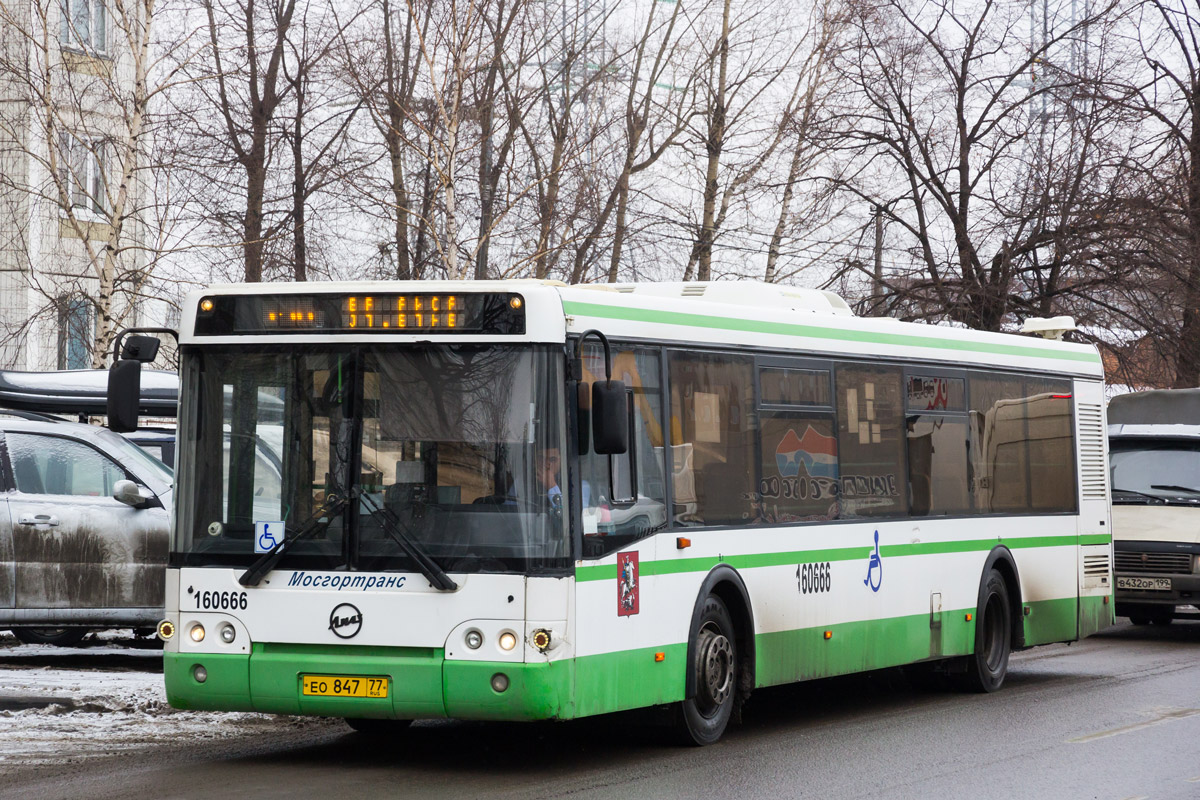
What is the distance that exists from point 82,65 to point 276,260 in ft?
13.3

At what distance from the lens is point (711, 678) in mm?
9930

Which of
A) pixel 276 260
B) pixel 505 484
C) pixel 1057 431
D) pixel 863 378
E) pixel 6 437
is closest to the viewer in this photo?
pixel 505 484

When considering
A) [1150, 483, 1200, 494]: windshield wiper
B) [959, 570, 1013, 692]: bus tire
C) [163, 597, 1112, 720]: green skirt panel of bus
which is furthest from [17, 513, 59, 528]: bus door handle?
[1150, 483, 1200, 494]: windshield wiper

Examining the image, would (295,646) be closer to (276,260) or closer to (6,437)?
(6,437)

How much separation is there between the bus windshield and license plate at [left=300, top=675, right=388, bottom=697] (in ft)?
1.89

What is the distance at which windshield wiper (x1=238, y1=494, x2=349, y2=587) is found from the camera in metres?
8.80

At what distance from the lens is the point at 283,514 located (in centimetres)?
891

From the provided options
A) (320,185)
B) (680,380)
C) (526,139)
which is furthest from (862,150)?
(680,380)

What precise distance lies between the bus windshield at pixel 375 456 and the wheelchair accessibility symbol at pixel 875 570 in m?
3.64

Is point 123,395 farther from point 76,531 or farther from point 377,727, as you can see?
point 76,531

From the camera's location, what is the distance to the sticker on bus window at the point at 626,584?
907 cm

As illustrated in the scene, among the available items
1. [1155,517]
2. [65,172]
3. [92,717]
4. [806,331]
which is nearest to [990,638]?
[806,331]

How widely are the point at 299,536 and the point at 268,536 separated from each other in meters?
0.19

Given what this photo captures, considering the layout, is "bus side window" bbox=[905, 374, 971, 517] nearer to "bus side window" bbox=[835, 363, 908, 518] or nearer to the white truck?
→ "bus side window" bbox=[835, 363, 908, 518]
